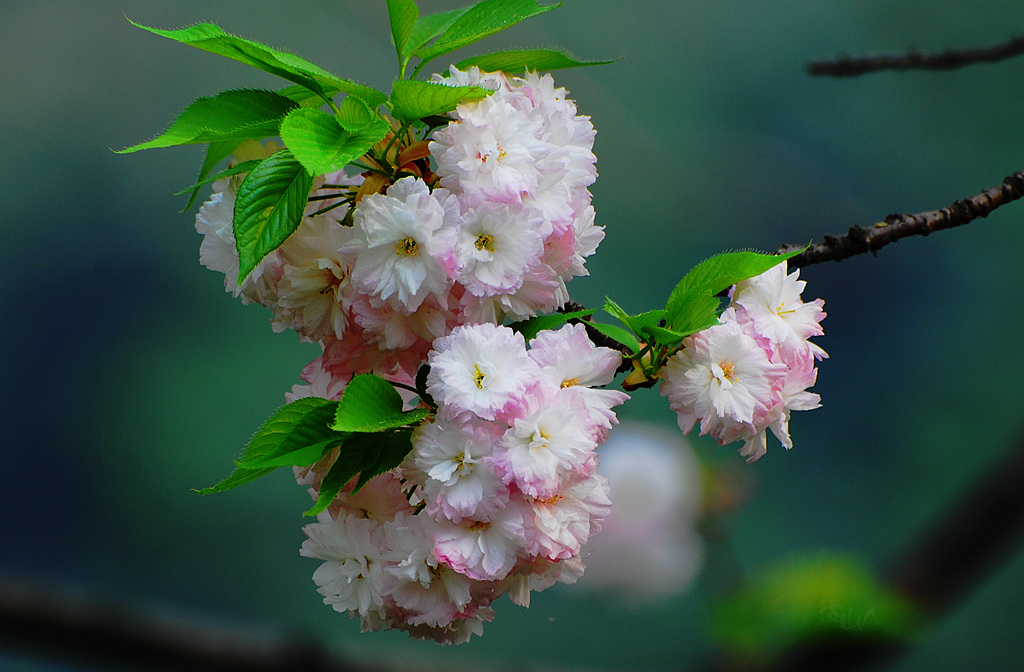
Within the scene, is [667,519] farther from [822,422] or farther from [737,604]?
[822,422]

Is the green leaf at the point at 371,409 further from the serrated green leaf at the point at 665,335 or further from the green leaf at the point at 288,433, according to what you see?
the serrated green leaf at the point at 665,335

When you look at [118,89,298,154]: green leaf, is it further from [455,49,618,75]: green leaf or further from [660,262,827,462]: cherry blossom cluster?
[660,262,827,462]: cherry blossom cluster

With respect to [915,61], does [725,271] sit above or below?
below

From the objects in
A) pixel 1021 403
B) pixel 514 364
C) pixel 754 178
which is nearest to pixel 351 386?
pixel 514 364

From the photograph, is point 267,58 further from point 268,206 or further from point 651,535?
point 651,535

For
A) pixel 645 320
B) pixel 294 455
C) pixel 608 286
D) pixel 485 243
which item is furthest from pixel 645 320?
pixel 608 286

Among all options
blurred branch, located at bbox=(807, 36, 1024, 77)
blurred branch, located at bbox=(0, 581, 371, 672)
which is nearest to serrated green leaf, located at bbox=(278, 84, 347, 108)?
blurred branch, located at bbox=(807, 36, 1024, 77)
